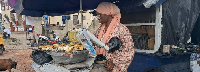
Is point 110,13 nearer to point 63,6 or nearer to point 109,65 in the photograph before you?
point 109,65

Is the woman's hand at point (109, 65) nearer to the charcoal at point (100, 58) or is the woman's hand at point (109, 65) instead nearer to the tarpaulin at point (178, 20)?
the charcoal at point (100, 58)

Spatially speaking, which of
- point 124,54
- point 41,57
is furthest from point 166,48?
point 41,57

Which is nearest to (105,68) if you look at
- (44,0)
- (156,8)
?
(156,8)

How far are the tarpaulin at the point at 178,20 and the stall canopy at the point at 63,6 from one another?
0.55 metres

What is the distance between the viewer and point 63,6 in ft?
15.9

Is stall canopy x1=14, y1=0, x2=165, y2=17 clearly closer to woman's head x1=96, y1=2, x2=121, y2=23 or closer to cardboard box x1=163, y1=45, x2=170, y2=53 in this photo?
woman's head x1=96, y1=2, x2=121, y2=23

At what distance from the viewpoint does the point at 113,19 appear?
2988 millimetres

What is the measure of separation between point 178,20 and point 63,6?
2919mm

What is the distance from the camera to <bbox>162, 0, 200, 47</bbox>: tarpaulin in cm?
398

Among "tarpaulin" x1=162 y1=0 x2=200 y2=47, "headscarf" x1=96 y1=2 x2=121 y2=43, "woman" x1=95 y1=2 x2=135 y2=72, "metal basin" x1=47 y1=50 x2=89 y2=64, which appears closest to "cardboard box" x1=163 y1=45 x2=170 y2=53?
"tarpaulin" x1=162 y1=0 x2=200 y2=47

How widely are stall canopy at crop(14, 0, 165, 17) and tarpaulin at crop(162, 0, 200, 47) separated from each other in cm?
55

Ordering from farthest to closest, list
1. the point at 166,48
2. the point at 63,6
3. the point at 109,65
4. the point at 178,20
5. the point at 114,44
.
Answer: the point at 63,6, the point at 178,20, the point at 166,48, the point at 109,65, the point at 114,44

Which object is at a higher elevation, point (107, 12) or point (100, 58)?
point (107, 12)

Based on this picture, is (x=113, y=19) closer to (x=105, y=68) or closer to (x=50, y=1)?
(x=105, y=68)
